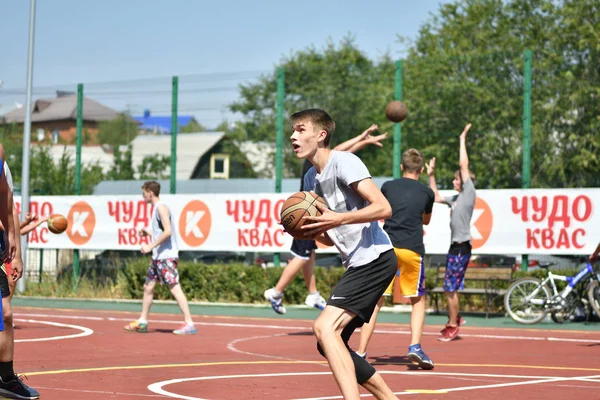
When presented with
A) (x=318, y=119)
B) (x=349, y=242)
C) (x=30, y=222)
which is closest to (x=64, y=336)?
(x=30, y=222)

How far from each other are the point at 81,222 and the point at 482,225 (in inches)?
396

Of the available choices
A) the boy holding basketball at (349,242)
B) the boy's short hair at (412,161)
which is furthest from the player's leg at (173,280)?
the boy holding basketball at (349,242)

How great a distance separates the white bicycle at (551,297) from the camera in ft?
55.5

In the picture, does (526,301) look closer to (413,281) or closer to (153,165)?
(413,281)

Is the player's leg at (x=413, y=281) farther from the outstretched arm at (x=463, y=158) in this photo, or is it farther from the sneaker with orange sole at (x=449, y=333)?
the sneaker with orange sole at (x=449, y=333)

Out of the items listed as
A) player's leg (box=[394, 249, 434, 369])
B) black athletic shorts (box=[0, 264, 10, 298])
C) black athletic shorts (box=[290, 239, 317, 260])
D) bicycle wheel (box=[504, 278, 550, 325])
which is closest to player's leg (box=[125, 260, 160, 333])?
black athletic shorts (box=[290, 239, 317, 260])

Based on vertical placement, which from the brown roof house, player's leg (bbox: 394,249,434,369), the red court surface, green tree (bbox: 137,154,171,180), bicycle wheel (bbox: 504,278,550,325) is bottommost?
the red court surface

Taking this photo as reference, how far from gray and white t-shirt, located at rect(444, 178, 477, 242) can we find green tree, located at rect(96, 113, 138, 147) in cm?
11121

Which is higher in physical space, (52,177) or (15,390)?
(52,177)

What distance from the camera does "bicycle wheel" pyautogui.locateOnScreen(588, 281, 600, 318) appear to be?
1669 cm

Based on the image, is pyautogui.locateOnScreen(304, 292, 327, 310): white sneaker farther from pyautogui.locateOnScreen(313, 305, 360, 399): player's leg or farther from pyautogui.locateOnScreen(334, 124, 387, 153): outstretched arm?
pyautogui.locateOnScreen(313, 305, 360, 399): player's leg

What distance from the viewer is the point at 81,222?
82.6 ft

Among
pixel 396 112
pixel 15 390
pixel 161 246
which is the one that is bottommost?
pixel 15 390

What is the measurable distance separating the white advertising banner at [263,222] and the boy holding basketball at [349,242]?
12.5m
